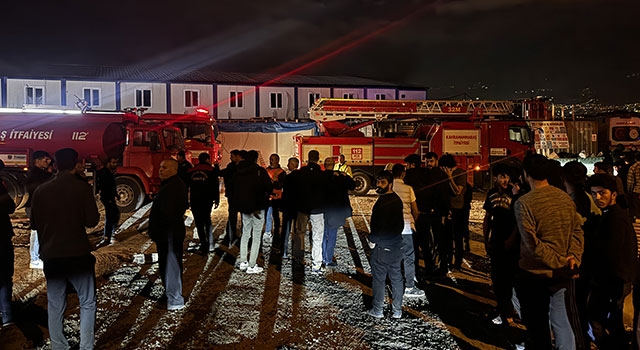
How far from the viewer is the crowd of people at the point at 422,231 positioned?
11.5ft

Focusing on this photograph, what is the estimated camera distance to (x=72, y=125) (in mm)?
13453

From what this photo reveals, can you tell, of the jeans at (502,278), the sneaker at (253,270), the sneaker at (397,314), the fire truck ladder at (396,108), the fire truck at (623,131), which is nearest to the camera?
the jeans at (502,278)

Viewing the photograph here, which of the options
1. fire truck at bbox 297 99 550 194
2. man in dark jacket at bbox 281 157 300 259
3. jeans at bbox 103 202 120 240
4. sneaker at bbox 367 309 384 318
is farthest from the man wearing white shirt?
fire truck at bbox 297 99 550 194

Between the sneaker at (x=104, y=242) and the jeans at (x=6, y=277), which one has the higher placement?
the jeans at (x=6, y=277)

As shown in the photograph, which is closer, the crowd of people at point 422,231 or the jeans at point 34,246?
the crowd of people at point 422,231

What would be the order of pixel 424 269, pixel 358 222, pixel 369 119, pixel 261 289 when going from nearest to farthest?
1. pixel 261 289
2. pixel 424 269
3. pixel 358 222
4. pixel 369 119

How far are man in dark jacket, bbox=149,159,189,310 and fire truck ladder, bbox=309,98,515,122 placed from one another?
14.0 meters

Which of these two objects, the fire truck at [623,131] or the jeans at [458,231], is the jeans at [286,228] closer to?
the jeans at [458,231]

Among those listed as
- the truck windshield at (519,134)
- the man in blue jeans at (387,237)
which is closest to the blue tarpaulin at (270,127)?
the truck windshield at (519,134)

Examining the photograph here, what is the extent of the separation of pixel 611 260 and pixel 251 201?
14.3 ft

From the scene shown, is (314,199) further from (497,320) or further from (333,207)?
(497,320)

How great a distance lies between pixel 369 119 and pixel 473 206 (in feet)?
21.3

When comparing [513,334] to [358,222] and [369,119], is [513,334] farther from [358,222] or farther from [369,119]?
[369,119]

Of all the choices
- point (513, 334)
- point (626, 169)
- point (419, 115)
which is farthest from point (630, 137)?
point (513, 334)
